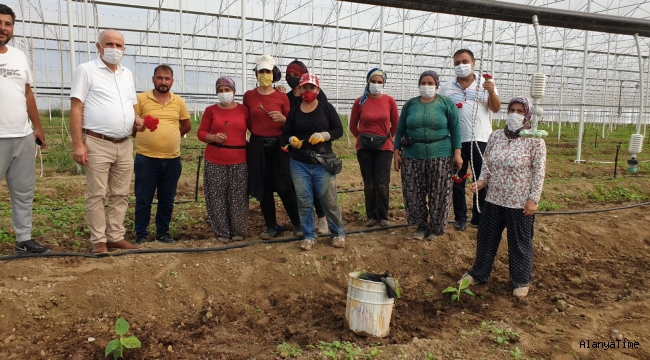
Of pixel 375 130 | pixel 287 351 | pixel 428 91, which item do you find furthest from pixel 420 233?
pixel 287 351

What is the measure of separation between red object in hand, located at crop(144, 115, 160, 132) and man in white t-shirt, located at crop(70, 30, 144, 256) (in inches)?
2.0

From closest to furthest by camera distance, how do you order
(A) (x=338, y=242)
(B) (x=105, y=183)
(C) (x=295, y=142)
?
(B) (x=105, y=183), (C) (x=295, y=142), (A) (x=338, y=242)

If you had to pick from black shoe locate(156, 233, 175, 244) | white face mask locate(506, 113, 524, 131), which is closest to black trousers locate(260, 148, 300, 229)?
black shoe locate(156, 233, 175, 244)

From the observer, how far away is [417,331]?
3002 mm

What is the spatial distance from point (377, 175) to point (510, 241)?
1.47 metres

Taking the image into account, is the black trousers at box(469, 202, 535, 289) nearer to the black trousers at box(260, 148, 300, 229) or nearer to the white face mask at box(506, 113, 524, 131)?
the white face mask at box(506, 113, 524, 131)

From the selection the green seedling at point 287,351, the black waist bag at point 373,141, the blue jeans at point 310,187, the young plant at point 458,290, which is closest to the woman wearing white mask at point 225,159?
the blue jeans at point 310,187

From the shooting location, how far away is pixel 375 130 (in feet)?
14.4

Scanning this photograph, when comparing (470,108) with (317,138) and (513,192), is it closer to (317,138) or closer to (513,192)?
(513,192)

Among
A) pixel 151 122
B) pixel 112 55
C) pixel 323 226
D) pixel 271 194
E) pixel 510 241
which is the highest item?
pixel 112 55

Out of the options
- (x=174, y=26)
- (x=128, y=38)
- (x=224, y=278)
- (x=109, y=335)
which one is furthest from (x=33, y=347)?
(x=128, y=38)

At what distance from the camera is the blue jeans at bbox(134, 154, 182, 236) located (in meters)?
3.98

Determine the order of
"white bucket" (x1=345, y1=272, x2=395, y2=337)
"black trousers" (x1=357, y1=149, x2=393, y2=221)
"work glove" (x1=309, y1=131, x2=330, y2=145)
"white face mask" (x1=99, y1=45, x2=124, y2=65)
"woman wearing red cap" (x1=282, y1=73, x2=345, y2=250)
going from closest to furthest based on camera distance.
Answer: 1. "white bucket" (x1=345, y1=272, x2=395, y2=337)
2. "white face mask" (x1=99, y1=45, x2=124, y2=65)
3. "work glove" (x1=309, y1=131, x2=330, y2=145)
4. "woman wearing red cap" (x1=282, y1=73, x2=345, y2=250)
5. "black trousers" (x1=357, y1=149, x2=393, y2=221)

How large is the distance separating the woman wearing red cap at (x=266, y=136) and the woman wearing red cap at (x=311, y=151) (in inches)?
8.1
